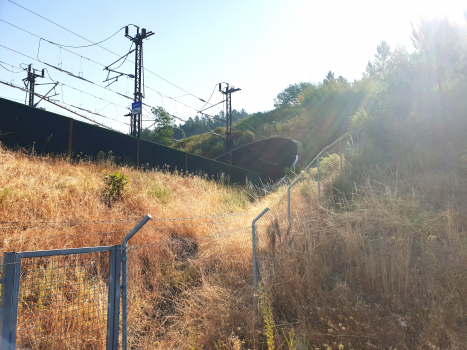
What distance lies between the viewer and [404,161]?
33.0 feet

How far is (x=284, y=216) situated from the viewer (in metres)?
8.07

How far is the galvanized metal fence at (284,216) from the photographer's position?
16.2 feet

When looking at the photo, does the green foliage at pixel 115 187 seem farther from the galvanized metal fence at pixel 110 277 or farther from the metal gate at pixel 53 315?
the metal gate at pixel 53 315

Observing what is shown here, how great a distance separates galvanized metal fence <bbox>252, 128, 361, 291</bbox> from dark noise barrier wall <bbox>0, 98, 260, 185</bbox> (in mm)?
7274

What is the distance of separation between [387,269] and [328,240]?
4.16 feet

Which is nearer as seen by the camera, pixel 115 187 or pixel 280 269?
pixel 280 269

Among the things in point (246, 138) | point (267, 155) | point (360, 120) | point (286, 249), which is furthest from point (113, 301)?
point (246, 138)

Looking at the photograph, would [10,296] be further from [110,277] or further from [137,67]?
[137,67]

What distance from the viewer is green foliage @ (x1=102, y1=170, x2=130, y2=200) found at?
311 inches

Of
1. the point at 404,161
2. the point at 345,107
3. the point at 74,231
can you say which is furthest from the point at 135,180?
the point at 345,107

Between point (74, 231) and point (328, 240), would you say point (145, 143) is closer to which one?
point (74, 231)

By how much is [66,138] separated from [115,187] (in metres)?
3.92

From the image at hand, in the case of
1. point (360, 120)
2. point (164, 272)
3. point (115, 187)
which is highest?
point (360, 120)

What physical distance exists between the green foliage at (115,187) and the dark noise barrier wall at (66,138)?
129 inches
